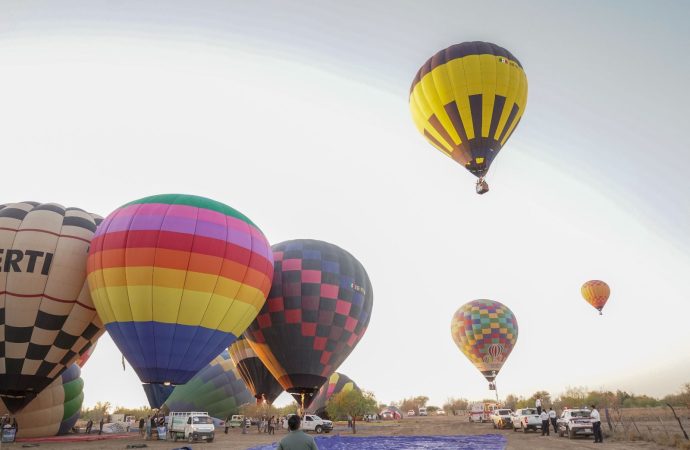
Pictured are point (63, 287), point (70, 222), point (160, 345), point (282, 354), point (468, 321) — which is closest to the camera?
point (160, 345)

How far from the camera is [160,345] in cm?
1503

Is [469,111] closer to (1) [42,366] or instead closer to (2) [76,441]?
(1) [42,366]

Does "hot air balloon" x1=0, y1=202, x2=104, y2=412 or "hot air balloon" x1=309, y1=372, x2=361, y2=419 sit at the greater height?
"hot air balloon" x1=0, y1=202, x2=104, y2=412

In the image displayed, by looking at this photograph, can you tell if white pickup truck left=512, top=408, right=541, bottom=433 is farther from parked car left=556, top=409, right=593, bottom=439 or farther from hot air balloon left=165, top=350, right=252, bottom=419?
hot air balloon left=165, top=350, right=252, bottom=419

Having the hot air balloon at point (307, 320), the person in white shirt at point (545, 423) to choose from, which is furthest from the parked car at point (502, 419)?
the hot air balloon at point (307, 320)

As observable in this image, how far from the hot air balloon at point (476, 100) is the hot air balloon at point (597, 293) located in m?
20.9

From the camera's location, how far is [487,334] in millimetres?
36219

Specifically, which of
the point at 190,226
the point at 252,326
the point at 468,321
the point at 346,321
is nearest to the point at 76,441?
Answer: the point at 252,326

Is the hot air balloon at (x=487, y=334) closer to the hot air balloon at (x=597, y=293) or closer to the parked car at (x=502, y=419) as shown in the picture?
the hot air balloon at (x=597, y=293)

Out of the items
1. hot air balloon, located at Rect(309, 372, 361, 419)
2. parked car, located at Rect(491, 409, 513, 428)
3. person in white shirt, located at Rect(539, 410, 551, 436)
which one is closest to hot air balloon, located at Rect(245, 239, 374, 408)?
parked car, located at Rect(491, 409, 513, 428)

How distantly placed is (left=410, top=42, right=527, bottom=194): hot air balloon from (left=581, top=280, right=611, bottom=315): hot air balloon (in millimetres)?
20863

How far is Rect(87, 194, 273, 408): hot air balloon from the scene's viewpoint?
15.1 meters

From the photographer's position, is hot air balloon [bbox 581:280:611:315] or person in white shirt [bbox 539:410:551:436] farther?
hot air balloon [bbox 581:280:611:315]

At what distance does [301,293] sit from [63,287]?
32.4ft
